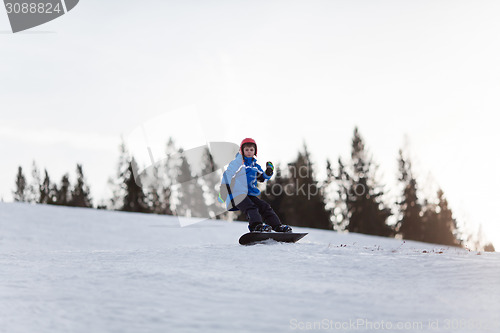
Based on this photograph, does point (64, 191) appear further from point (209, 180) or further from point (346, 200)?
point (346, 200)

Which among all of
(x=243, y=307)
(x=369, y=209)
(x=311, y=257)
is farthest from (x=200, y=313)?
(x=369, y=209)

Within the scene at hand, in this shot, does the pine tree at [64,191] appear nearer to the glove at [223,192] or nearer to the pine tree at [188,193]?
the pine tree at [188,193]

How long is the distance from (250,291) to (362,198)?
143ft

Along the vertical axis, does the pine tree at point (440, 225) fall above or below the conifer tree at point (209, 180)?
below

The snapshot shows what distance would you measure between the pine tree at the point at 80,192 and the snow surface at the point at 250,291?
63.2 metres

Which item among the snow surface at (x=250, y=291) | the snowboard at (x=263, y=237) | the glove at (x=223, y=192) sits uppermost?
the glove at (x=223, y=192)

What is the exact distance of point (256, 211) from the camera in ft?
29.7

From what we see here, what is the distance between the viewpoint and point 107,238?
913 inches

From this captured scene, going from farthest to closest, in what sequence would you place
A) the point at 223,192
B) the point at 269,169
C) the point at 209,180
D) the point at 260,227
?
the point at 209,180, the point at 223,192, the point at 260,227, the point at 269,169

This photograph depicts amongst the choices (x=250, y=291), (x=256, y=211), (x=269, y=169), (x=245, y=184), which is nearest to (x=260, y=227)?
(x=256, y=211)

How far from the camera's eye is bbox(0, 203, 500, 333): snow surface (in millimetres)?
4809

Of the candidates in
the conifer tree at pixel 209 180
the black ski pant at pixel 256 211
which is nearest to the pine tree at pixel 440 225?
the conifer tree at pixel 209 180

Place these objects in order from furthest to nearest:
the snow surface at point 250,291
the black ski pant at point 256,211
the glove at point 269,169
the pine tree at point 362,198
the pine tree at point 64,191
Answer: the pine tree at point 64,191 → the pine tree at point 362,198 → the black ski pant at point 256,211 → the glove at point 269,169 → the snow surface at point 250,291

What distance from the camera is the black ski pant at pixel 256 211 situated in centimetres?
900
